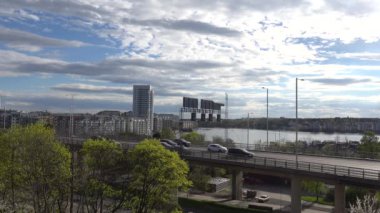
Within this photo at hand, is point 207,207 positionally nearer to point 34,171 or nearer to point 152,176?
point 152,176

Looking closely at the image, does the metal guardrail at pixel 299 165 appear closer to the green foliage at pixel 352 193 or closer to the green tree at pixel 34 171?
the green foliage at pixel 352 193

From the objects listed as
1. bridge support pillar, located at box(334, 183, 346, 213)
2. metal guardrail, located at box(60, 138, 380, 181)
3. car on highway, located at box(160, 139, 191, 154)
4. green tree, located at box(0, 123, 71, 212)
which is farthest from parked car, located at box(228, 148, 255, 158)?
green tree, located at box(0, 123, 71, 212)

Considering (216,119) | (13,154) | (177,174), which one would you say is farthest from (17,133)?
(216,119)

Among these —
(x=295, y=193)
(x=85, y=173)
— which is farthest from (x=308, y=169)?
(x=85, y=173)

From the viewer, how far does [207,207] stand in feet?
189

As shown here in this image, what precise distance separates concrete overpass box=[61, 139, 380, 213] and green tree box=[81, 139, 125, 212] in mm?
17824

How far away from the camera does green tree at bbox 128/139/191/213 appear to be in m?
38.3

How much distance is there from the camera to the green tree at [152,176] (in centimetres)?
3831

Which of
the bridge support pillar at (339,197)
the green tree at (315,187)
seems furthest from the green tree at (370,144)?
the bridge support pillar at (339,197)

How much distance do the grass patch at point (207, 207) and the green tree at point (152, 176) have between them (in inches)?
671

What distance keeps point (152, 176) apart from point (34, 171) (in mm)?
9857

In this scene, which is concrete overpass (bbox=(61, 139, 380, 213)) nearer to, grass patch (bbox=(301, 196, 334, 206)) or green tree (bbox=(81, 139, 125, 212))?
grass patch (bbox=(301, 196, 334, 206))

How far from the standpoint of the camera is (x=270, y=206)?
58.3 meters

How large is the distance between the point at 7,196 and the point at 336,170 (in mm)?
31034
